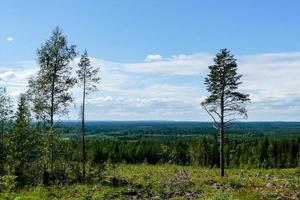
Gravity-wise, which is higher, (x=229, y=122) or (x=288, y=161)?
(x=229, y=122)

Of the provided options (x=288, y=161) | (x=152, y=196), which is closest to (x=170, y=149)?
(x=288, y=161)

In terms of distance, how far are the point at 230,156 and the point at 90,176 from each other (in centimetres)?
7063

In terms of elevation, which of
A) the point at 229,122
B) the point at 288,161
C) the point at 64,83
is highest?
the point at 64,83

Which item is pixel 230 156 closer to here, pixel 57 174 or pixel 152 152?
pixel 152 152

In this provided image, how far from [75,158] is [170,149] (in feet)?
229

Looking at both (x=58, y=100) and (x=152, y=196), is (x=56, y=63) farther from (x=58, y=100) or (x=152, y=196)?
(x=152, y=196)

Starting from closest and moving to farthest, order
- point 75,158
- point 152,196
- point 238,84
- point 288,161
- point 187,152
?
point 152,196
point 75,158
point 238,84
point 288,161
point 187,152

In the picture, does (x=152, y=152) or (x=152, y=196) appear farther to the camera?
(x=152, y=152)

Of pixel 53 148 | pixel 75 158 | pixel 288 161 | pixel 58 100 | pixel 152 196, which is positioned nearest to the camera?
pixel 152 196

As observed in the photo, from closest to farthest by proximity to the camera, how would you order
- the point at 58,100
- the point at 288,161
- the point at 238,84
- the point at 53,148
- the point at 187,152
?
the point at 53,148, the point at 58,100, the point at 238,84, the point at 288,161, the point at 187,152

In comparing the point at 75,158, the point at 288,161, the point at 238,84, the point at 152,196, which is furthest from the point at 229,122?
the point at 288,161

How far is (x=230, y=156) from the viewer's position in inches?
4018

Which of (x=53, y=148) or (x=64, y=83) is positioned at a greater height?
(x=64, y=83)

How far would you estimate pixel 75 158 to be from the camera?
38531mm
